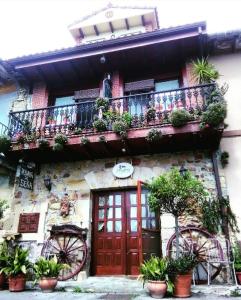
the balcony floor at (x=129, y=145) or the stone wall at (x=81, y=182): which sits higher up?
the balcony floor at (x=129, y=145)

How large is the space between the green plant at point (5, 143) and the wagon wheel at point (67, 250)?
2.62 metres

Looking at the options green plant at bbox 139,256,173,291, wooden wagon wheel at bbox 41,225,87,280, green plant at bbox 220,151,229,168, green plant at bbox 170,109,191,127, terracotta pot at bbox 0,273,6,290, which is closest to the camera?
green plant at bbox 139,256,173,291

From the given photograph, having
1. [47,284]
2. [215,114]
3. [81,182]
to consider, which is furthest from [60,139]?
[215,114]

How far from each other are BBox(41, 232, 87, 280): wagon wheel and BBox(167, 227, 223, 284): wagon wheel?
218 centimetres

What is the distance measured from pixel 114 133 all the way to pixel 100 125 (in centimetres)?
43

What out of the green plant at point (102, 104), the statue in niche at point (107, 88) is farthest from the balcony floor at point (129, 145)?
the statue in niche at point (107, 88)

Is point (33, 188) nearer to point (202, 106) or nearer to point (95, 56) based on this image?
point (95, 56)

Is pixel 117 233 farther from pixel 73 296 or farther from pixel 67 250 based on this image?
pixel 73 296

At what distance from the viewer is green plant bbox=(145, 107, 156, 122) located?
23.6ft

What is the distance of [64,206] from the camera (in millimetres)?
7551

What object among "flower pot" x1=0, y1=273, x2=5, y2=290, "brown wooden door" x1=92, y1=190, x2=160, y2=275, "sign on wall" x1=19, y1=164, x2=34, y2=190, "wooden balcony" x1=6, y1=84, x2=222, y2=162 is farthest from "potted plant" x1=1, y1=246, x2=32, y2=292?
"wooden balcony" x1=6, y1=84, x2=222, y2=162

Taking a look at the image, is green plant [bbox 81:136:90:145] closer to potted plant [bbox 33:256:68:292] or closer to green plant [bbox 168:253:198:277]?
potted plant [bbox 33:256:68:292]

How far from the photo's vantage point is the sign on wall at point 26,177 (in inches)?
297

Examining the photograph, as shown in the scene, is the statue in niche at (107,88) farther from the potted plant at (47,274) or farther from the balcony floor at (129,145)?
the potted plant at (47,274)
